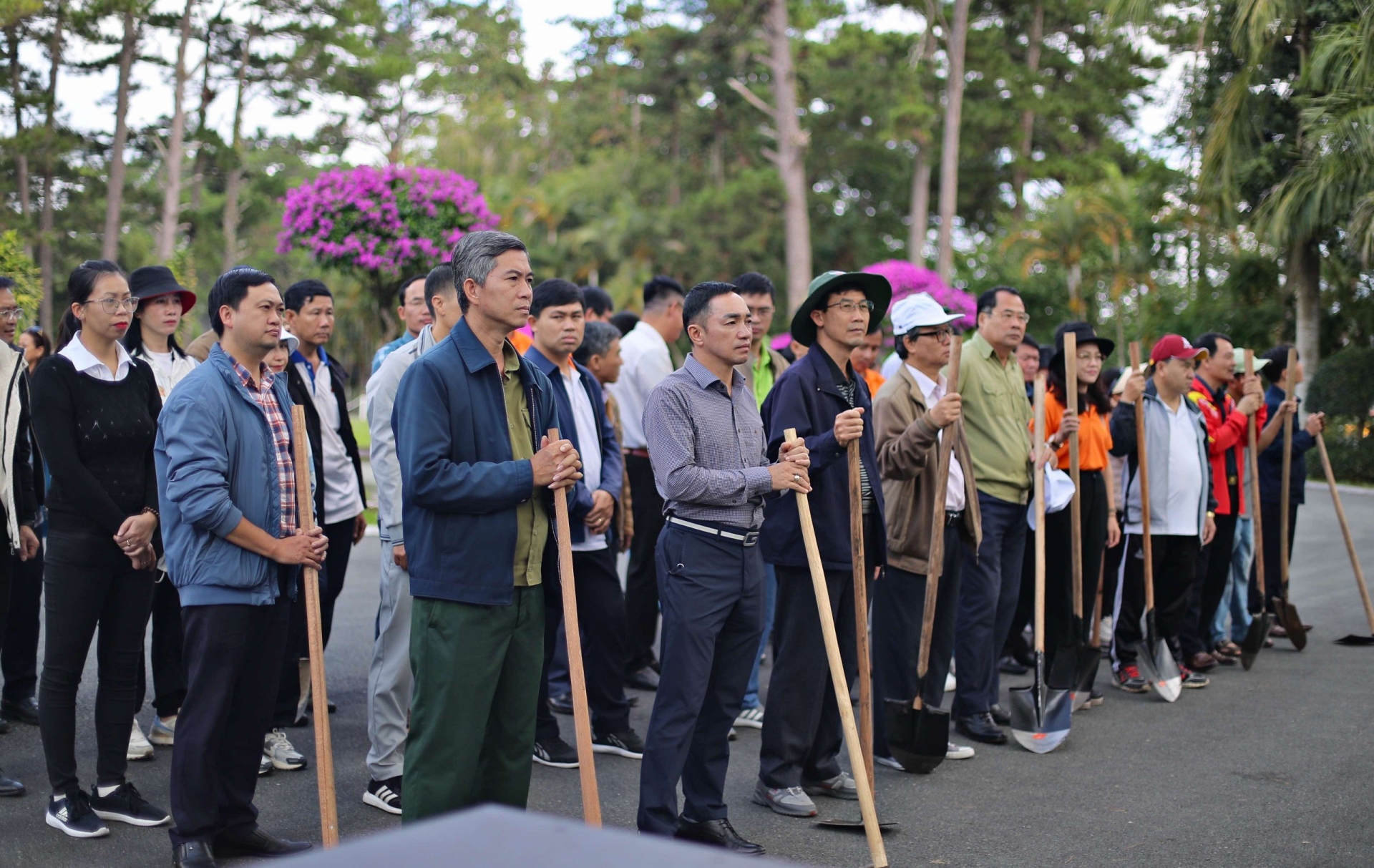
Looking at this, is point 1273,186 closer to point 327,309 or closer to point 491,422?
point 327,309

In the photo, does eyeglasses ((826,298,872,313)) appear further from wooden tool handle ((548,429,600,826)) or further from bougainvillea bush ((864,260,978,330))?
bougainvillea bush ((864,260,978,330))

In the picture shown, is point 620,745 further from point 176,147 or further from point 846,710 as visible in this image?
point 176,147

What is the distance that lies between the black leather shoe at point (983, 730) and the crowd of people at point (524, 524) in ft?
0.10

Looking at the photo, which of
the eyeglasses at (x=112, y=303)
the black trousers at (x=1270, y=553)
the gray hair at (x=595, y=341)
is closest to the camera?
the eyeglasses at (x=112, y=303)

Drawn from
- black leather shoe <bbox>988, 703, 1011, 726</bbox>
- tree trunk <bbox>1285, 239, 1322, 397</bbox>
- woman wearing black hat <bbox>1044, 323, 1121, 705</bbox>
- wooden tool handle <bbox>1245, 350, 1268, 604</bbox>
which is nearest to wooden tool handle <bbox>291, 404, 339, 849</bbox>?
black leather shoe <bbox>988, 703, 1011, 726</bbox>

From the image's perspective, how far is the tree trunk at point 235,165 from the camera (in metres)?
31.3

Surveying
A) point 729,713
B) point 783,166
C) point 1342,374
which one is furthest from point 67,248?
point 729,713

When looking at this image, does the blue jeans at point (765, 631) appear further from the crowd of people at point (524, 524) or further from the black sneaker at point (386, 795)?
the black sneaker at point (386, 795)

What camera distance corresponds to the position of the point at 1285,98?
59.9ft

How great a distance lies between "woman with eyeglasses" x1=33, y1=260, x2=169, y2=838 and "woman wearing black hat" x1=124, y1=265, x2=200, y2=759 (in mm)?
249

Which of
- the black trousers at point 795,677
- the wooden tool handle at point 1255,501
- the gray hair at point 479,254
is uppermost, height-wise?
the gray hair at point 479,254

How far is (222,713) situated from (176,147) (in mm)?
27320

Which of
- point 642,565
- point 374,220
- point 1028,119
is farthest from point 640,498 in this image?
point 1028,119

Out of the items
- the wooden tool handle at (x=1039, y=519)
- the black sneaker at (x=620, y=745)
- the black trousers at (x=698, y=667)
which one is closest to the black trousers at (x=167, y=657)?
the black sneaker at (x=620, y=745)
